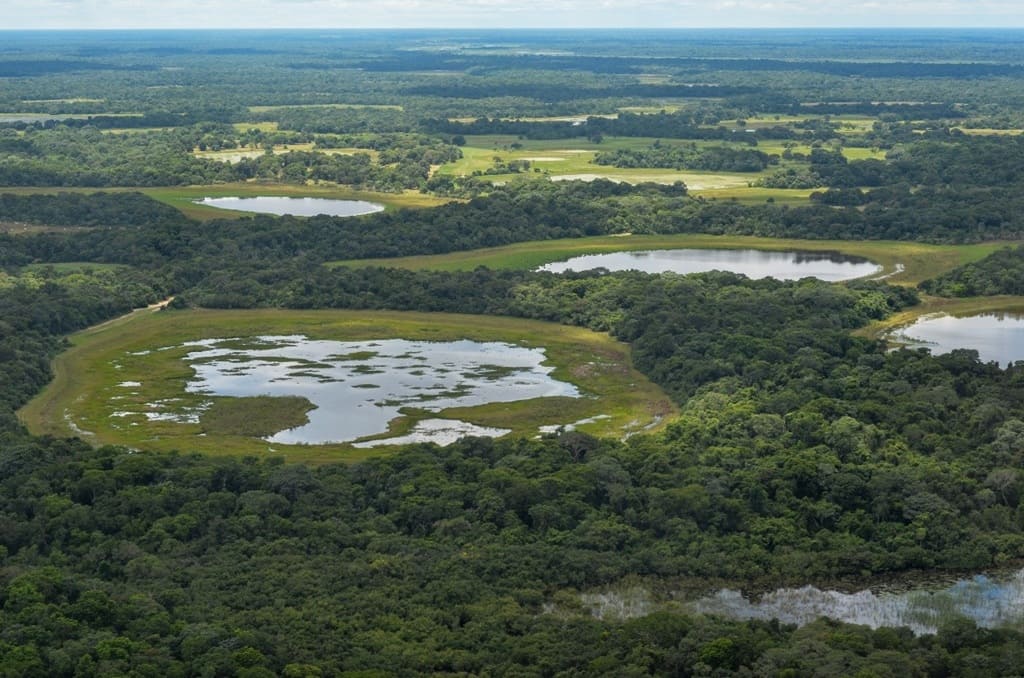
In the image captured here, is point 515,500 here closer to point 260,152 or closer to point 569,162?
point 569,162

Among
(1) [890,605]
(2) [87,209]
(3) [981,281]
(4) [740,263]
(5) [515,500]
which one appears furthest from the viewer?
(2) [87,209]

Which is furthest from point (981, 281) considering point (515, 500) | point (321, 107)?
point (321, 107)

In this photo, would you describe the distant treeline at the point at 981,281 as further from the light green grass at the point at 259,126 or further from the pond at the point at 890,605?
the light green grass at the point at 259,126

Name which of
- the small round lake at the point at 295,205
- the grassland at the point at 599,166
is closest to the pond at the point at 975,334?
the grassland at the point at 599,166

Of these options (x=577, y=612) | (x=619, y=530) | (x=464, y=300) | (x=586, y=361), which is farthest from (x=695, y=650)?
(x=464, y=300)

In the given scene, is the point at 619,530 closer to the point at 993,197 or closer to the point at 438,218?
the point at 438,218

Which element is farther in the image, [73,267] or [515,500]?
[73,267]
